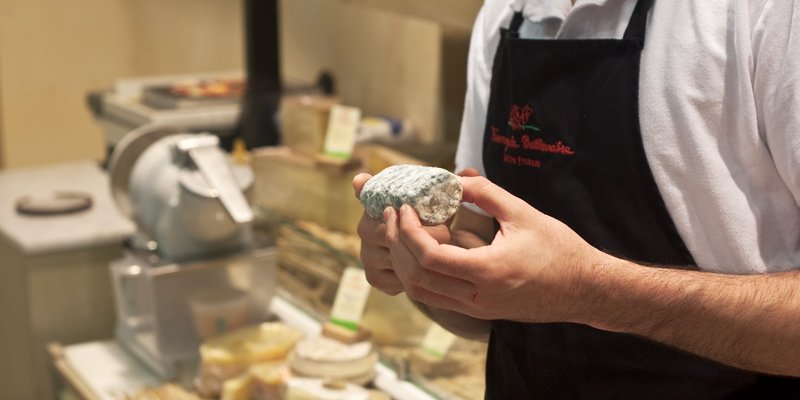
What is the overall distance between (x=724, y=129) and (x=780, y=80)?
0.30 ft

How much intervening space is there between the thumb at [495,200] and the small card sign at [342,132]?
4.42 ft

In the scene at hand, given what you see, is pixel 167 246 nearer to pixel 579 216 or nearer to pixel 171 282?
pixel 171 282

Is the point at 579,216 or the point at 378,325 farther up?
the point at 579,216

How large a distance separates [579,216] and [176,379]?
132 centimetres

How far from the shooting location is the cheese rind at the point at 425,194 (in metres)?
1.06

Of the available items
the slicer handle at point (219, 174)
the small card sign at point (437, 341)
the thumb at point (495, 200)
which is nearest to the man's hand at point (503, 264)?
the thumb at point (495, 200)

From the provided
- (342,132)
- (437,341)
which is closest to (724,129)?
(437,341)

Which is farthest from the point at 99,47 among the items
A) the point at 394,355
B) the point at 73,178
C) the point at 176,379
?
the point at 394,355

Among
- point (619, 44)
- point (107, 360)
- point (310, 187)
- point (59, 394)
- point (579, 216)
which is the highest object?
point (619, 44)

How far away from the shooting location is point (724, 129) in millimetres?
1076

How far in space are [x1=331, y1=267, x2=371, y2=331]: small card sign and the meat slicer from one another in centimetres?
31

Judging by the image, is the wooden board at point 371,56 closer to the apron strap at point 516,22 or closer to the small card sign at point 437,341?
the small card sign at point 437,341

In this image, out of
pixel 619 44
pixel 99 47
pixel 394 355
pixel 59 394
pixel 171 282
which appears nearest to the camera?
pixel 619 44

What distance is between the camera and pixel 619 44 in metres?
1.14
